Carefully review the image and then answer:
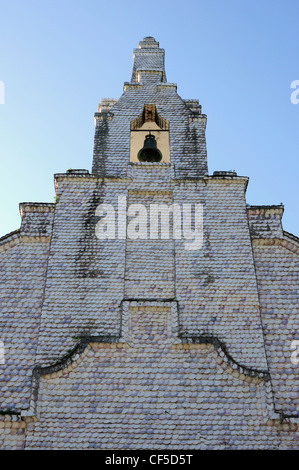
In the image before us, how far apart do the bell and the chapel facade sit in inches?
26.9

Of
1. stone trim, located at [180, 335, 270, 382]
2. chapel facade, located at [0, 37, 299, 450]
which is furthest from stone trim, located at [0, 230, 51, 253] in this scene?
stone trim, located at [180, 335, 270, 382]

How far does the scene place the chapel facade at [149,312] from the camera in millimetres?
8859

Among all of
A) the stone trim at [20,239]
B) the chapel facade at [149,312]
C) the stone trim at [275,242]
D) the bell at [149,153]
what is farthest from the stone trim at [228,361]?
the bell at [149,153]

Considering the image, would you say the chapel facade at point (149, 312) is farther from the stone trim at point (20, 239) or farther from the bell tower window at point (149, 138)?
the bell tower window at point (149, 138)

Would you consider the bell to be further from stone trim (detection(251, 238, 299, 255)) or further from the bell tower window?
stone trim (detection(251, 238, 299, 255))

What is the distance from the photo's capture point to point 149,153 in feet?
46.6

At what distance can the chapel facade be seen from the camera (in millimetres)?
8859

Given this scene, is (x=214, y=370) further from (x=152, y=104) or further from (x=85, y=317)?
(x=152, y=104)

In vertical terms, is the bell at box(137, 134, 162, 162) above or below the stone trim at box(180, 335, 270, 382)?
above

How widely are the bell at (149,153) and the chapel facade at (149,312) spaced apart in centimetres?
68

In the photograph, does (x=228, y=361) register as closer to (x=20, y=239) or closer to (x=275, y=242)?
(x=275, y=242)

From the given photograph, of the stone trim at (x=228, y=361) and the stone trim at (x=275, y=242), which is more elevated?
the stone trim at (x=275, y=242)
